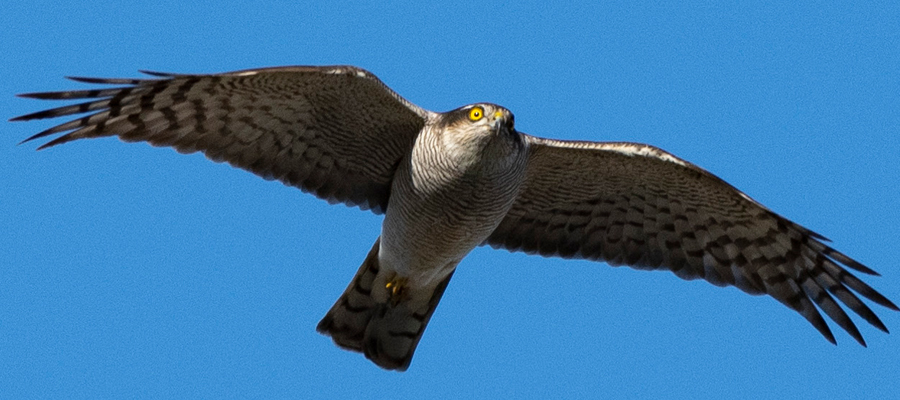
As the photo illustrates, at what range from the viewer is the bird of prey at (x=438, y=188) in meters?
9.91

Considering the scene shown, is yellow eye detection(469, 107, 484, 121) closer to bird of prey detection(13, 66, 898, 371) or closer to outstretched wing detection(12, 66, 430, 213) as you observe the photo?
bird of prey detection(13, 66, 898, 371)

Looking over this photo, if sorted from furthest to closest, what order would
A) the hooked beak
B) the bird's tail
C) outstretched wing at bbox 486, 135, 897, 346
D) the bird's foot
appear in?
the bird's tail < the bird's foot < outstretched wing at bbox 486, 135, 897, 346 < the hooked beak

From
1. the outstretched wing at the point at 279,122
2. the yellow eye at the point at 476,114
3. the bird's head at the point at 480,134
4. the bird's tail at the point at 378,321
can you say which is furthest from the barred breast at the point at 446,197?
the bird's tail at the point at 378,321

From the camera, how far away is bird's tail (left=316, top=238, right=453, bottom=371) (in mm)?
11398

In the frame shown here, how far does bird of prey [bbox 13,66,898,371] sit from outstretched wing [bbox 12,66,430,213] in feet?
0.04

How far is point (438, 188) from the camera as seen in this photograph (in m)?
10.1

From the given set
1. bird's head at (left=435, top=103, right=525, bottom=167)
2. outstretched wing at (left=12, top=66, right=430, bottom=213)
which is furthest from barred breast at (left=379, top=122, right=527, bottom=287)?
outstretched wing at (left=12, top=66, right=430, bottom=213)

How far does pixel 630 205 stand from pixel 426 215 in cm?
188

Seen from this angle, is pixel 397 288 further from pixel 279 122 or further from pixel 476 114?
pixel 476 114

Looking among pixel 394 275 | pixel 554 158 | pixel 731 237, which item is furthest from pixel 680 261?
pixel 394 275

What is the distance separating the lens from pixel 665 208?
1120cm

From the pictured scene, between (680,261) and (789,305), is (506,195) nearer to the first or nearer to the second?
(680,261)

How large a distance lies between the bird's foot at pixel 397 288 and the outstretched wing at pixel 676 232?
87 centimetres

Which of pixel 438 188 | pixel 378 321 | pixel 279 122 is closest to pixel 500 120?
pixel 438 188
